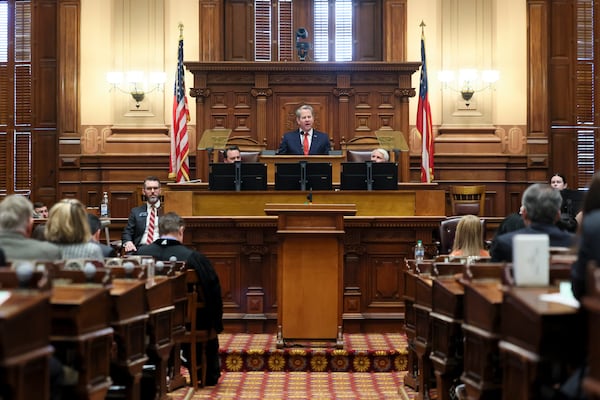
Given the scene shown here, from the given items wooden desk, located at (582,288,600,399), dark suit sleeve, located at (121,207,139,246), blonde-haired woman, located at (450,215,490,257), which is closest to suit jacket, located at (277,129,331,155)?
dark suit sleeve, located at (121,207,139,246)

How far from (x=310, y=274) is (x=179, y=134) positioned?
5.55 metres

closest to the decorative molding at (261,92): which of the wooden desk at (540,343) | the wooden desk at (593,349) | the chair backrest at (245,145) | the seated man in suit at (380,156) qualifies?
the chair backrest at (245,145)

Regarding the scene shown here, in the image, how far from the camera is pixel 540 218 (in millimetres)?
5832

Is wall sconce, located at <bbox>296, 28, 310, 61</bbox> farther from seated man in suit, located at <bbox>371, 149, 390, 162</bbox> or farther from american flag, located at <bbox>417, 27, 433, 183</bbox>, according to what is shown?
seated man in suit, located at <bbox>371, 149, 390, 162</bbox>

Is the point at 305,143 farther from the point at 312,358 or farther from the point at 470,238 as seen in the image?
the point at 470,238

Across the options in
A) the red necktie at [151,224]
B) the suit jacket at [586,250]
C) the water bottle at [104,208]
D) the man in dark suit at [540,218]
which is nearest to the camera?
the suit jacket at [586,250]

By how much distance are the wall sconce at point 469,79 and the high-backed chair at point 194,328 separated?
8267 mm

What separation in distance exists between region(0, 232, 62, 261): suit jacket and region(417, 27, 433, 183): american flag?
27.4 feet

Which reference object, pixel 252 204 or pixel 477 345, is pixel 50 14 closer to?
pixel 252 204

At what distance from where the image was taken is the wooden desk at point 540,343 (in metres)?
4.11

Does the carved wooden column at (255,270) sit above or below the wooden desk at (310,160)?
below

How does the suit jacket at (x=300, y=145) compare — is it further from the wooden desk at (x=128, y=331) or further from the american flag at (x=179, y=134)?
the wooden desk at (x=128, y=331)

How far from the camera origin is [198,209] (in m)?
10.6

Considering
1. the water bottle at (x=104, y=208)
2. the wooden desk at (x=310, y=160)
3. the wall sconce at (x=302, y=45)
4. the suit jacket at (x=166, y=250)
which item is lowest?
the suit jacket at (x=166, y=250)
